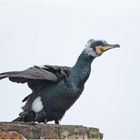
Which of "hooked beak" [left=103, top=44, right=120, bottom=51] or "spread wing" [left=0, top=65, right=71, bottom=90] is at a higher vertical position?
"hooked beak" [left=103, top=44, right=120, bottom=51]

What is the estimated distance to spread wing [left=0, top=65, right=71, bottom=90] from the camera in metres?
6.03

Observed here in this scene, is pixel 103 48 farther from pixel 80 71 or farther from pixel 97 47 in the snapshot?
pixel 80 71

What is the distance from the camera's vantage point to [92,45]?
20.9 feet

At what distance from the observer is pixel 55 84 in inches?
247

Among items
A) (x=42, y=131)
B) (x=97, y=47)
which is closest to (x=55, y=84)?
(x=97, y=47)

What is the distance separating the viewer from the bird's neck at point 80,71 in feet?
20.5

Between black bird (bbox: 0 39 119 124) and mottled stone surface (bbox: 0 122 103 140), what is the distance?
983mm

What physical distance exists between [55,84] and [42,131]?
1.36 meters

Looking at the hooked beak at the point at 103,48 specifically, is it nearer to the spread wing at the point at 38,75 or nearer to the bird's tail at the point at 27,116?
the spread wing at the point at 38,75

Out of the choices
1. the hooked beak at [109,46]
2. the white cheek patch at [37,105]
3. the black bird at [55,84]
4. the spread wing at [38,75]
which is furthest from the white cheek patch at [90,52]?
the white cheek patch at [37,105]

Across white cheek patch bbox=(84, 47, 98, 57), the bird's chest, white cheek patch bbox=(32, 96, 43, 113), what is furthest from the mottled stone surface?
white cheek patch bbox=(84, 47, 98, 57)

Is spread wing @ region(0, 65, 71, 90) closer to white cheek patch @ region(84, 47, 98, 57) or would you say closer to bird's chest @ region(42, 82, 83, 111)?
bird's chest @ region(42, 82, 83, 111)

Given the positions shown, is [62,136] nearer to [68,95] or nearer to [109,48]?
[68,95]

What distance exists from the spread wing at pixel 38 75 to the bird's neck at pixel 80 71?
0.12 metres
